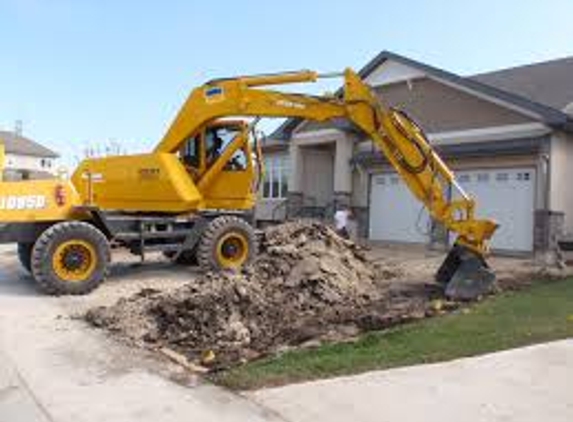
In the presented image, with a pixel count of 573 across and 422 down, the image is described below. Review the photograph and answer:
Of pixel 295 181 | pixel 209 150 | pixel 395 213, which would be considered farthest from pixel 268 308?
pixel 295 181

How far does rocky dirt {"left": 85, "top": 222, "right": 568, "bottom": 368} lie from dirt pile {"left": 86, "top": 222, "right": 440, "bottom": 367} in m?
0.01

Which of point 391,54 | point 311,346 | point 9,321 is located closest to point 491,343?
point 311,346

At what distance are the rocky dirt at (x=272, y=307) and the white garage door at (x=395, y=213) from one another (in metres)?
9.58

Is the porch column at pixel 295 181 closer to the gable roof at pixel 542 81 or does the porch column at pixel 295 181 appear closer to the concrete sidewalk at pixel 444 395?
the gable roof at pixel 542 81

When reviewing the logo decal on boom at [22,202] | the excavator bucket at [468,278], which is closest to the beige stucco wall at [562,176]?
the excavator bucket at [468,278]

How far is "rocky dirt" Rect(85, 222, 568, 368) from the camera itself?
918cm

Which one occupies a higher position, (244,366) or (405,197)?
(405,197)

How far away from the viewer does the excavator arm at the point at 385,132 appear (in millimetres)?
12062

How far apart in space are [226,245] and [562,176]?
9.88 meters

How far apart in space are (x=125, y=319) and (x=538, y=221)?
13.1 metres

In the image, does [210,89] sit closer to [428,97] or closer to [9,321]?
[9,321]

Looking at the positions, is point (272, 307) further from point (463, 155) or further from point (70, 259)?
point (463, 155)

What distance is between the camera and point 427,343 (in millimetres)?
8383

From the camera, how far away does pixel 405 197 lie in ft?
79.9
